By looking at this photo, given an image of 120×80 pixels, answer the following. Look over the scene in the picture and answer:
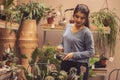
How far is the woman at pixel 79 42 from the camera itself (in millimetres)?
2765

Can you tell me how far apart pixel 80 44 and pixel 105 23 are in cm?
205

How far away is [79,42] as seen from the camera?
2.82m

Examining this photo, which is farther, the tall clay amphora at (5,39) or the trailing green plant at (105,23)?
the trailing green plant at (105,23)

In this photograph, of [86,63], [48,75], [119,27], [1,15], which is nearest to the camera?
[48,75]

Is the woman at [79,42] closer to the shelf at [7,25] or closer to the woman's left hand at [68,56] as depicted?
the woman's left hand at [68,56]

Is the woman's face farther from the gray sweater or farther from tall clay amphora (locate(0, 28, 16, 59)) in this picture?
tall clay amphora (locate(0, 28, 16, 59))

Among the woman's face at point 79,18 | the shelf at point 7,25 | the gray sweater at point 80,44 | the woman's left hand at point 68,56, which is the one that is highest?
the woman's face at point 79,18

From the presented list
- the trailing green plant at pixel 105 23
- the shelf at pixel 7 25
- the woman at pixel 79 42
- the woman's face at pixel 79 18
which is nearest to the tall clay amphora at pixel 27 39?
the shelf at pixel 7 25

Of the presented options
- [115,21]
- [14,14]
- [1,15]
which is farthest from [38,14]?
[115,21]

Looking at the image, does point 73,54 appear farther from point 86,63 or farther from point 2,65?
point 2,65

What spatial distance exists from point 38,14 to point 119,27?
154 centimetres

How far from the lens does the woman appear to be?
9.07 ft

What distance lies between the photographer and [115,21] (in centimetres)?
478

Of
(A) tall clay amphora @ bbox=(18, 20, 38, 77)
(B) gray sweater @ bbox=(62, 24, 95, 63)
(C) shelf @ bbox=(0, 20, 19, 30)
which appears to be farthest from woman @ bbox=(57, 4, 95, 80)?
(A) tall clay amphora @ bbox=(18, 20, 38, 77)
